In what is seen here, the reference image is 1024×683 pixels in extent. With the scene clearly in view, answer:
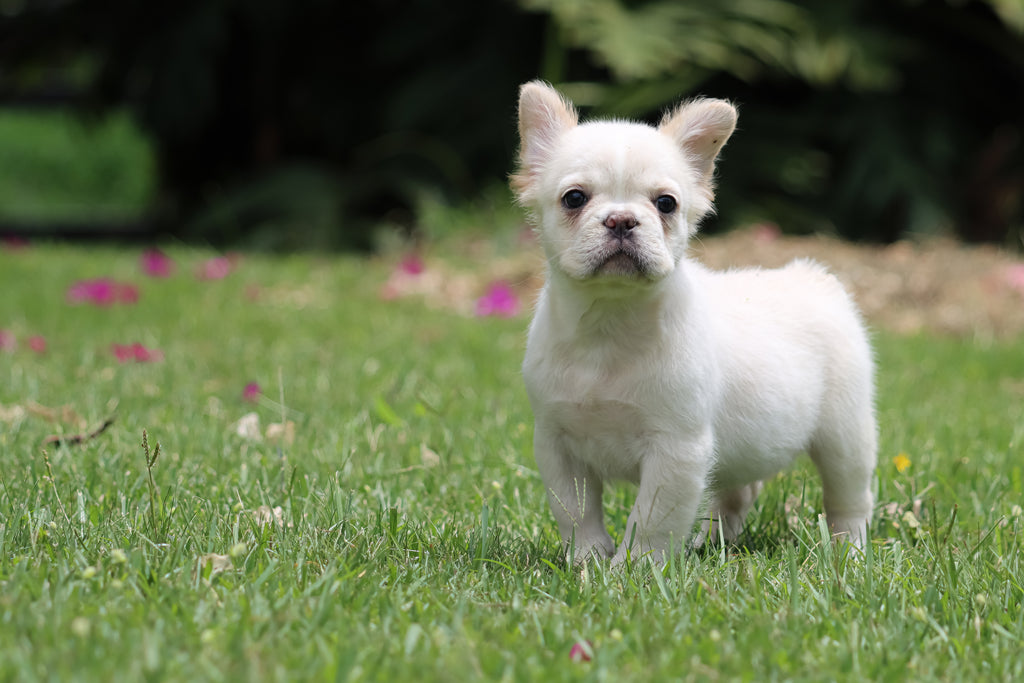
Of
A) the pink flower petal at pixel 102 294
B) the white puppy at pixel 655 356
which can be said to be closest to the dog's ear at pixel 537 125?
the white puppy at pixel 655 356

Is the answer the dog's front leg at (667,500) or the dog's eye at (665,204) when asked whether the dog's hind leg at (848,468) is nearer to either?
the dog's front leg at (667,500)

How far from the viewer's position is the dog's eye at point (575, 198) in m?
2.75

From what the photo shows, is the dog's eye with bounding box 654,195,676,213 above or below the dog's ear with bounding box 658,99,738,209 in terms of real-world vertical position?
below

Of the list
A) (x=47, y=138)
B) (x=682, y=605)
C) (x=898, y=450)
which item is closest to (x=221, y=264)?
(x=898, y=450)

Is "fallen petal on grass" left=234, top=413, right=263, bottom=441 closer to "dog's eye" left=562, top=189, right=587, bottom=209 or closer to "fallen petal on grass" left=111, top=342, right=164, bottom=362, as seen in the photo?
"fallen petal on grass" left=111, top=342, right=164, bottom=362

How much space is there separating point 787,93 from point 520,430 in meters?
7.86

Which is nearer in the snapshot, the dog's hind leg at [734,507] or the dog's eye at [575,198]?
the dog's eye at [575,198]

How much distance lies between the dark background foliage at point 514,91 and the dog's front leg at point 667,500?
6849 millimetres

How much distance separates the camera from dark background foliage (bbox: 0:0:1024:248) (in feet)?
31.7

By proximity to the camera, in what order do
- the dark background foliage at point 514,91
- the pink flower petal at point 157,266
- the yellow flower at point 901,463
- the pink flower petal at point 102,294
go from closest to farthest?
the yellow flower at point 901,463 → the pink flower petal at point 102,294 → the pink flower petal at point 157,266 → the dark background foliage at point 514,91

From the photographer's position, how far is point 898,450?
13.1ft

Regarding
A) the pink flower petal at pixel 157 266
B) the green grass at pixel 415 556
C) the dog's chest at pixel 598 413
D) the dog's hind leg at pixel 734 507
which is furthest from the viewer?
the pink flower petal at pixel 157 266

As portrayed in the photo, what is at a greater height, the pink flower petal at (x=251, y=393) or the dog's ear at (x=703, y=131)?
the dog's ear at (x=703, y=131)

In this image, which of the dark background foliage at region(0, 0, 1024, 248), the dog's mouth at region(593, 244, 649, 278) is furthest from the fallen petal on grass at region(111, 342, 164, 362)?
the dark background foliage at region(0, 0, 1024, 248)
